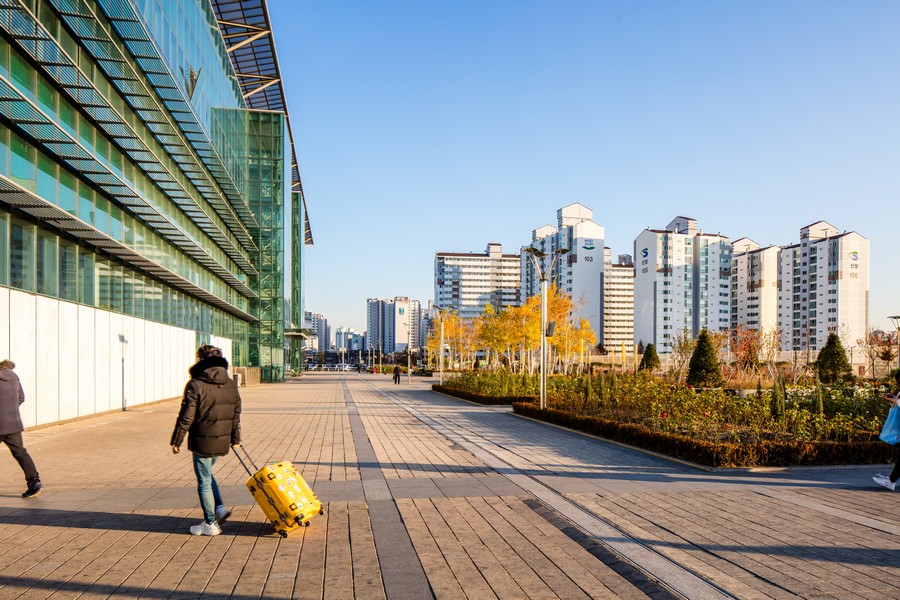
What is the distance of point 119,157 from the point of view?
2081 cm

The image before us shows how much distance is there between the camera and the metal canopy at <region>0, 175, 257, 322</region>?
43.3ft

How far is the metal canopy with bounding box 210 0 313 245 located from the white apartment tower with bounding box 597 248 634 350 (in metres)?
109

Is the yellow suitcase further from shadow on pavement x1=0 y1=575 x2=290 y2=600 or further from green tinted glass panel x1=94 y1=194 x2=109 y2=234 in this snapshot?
green tinted glass panel x1=94 y1=194 x2=109 y2=234

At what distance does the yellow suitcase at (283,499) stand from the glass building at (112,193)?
29.3ft

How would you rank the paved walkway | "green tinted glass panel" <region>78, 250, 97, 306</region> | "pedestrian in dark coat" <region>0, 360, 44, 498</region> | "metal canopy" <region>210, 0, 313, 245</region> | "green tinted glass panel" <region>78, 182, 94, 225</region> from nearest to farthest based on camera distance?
the paved walkway < "pedestrian in dark coat" <region>0, 360, 44, 498</region> < "green tinted glass panel" <region>78, 182, 94, 225</region> < "green tinted glass panel" <region>78, 250, 97, 306</region> < "metal canopy" <region>210, 0, 313, 245</region>

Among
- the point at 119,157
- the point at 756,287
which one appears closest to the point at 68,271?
the point at 119,157

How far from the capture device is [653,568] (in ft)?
17.5

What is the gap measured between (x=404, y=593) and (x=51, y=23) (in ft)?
55.0

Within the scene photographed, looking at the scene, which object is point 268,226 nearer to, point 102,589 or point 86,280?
point 86,280

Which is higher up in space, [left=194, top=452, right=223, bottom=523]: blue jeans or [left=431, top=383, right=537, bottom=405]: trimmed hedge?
[left=194, top=452, right=223, bottom=523]: blue jeans

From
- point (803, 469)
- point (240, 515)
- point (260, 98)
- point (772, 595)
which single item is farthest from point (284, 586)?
point (260, 98)

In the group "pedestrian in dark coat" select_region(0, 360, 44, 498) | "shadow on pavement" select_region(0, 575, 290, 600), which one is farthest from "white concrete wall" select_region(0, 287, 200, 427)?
"shadow on pavement" select_region(0, 575, 290, 600)

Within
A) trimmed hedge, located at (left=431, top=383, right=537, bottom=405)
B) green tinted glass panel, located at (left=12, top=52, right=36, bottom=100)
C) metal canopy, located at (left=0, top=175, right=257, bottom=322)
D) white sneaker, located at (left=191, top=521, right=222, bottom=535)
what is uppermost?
green tinted glass panel, located at (left=12, top=52, right=36, bottom=100)

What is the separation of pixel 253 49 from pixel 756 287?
10783 cm
